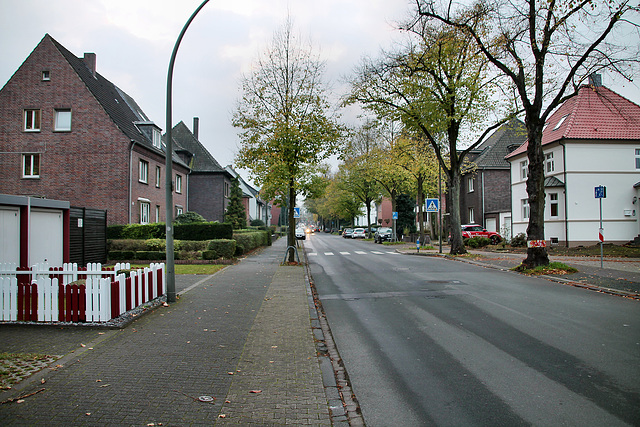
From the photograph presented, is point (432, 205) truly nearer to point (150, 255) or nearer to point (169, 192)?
point (150, 255)

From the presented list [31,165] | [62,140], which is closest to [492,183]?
[62,140]

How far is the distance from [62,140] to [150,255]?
12.0m

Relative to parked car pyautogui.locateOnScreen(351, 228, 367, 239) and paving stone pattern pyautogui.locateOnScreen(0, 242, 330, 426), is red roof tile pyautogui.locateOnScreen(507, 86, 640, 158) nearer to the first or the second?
paving stone pattern pyautogui.locateOnScreen(0, 242, 330, 426)

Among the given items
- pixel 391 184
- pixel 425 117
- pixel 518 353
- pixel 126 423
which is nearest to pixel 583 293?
pixel 518 353

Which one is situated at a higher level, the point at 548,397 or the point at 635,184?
the point at 635,184

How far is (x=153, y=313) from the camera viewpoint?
820 centimetres

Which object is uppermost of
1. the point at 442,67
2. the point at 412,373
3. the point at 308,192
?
the point at 442,67

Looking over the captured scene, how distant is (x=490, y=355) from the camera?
5672 millimetres

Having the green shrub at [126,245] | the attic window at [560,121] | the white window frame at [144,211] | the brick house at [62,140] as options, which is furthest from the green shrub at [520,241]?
the brick house at [62,140]

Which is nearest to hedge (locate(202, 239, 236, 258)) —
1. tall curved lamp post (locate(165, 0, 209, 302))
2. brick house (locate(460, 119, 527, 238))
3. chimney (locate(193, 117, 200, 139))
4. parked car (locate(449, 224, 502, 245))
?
tall curved lamp post (locate(165, 0, 209, 302))

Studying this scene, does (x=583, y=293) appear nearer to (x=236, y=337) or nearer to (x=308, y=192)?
(x=236, y=337)

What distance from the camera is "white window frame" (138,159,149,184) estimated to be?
2737cm

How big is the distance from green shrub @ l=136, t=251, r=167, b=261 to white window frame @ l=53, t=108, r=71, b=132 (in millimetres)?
11858

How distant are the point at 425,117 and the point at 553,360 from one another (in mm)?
18653
